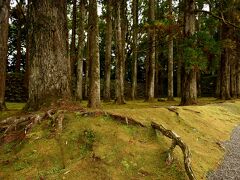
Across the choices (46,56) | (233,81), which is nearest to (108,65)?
(233,81)

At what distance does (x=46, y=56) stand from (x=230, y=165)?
19.0 ft

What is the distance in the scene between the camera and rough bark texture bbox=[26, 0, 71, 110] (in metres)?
9.78

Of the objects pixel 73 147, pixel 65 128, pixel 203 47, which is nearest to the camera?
pixel 73 147

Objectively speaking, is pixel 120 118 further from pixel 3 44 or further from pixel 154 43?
pixel 154 43

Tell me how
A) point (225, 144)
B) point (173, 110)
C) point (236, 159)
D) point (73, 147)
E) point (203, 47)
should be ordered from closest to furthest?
point (73, 147), point (236, 159), point (225, 144), point (173, 110), point (203, 47)

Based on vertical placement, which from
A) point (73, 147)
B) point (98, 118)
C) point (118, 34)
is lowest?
point (73, 147)

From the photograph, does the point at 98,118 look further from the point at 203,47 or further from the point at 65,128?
the point at 203,47

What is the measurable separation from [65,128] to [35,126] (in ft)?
2.41

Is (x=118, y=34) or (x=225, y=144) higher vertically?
(x=118, y=34)

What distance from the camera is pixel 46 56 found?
984 centimetres

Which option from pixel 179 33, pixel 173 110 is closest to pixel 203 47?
pixel 179 33

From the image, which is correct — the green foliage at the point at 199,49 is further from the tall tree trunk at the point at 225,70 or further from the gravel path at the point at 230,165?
the tall tree trunk at the point at 225,70

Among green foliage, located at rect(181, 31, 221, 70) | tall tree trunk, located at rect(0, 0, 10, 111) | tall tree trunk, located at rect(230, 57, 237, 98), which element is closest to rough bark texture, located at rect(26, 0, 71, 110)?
tall tree trunk, located at rect(0, 0, 10, 111)

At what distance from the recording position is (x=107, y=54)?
26625mm
